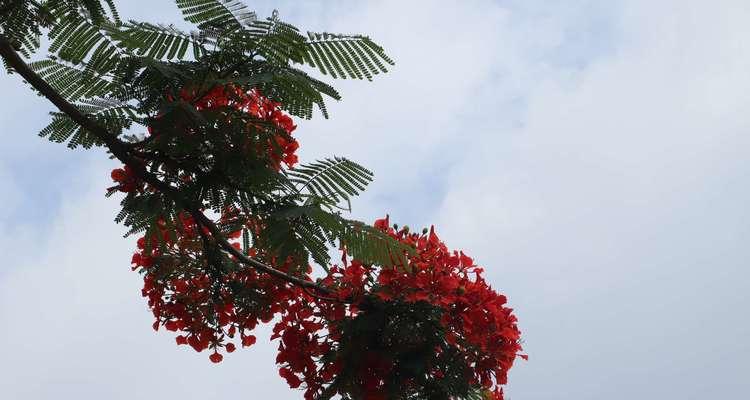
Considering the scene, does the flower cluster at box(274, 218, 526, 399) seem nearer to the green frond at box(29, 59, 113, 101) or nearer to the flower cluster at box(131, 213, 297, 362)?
the flower cluster at box(131, 213, 297, 362)

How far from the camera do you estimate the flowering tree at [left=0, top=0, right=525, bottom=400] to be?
290 cm

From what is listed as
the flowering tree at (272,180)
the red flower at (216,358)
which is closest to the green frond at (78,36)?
the flowering tree at (272,180)

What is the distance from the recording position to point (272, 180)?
3037 millimetres

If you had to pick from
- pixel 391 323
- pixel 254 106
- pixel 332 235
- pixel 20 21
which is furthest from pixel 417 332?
pixel 20 21

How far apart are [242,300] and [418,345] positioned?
1.19m

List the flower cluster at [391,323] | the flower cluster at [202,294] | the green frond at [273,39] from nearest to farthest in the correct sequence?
the green frond at [273,39] → the flower cluster at [391,323] → the flower cluster at [202,294]

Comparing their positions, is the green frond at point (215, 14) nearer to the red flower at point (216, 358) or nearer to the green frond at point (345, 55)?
the green frond at point (345, 55)

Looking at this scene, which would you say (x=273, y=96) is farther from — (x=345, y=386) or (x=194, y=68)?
(x=345, y=386)

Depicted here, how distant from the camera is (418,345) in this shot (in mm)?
3680

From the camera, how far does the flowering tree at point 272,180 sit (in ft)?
9.50

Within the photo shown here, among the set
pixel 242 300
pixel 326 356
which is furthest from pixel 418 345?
pixel 242 300

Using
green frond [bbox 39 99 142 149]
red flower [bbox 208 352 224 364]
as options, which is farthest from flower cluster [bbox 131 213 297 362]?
green frond [bbox 39 99 142 149]

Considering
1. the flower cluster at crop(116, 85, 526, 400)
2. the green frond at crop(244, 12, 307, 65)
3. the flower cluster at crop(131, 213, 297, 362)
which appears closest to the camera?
the green frond at crop(244, 12, 307, 65)

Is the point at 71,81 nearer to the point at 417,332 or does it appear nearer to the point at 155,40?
the point at 155,40
